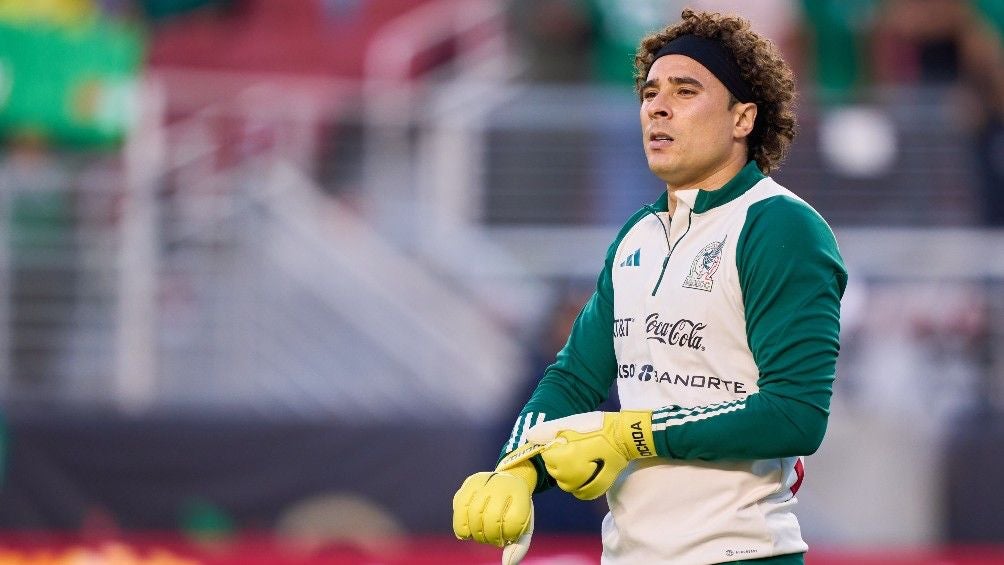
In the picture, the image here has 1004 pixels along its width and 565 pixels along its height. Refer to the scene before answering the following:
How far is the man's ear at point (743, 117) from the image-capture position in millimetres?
3381

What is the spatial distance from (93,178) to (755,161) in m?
6.75

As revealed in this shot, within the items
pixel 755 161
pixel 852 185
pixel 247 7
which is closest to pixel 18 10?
pixel 247 7

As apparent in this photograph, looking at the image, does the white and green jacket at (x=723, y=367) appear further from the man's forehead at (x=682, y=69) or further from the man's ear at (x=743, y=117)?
the man's forehead at (x=682, y=69)

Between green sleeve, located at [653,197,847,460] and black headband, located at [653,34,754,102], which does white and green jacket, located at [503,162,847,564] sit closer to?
green sleeve, located at [653,197,847,460]

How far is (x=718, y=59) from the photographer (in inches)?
132

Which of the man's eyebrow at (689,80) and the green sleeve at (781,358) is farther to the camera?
the man's eyebrow at (689,80)

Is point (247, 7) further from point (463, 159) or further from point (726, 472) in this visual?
point (726, 472)

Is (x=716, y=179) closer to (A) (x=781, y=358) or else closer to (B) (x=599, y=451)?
(A) (x=781, y=358)

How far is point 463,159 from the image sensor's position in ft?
33.3

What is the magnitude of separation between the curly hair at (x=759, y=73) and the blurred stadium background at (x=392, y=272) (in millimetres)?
4775

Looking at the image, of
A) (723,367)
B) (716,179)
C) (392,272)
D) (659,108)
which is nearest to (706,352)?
(723,367)

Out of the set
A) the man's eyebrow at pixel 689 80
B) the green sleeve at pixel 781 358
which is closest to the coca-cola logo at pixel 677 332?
the green sleeve at pixel 781 358

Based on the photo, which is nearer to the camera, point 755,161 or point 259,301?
point 755,161

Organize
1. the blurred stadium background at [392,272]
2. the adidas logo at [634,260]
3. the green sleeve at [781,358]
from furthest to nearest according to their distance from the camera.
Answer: the blurred stadium background at [392,272]
the adidas logo at [634,260]
the green sleeve at [781,358]
